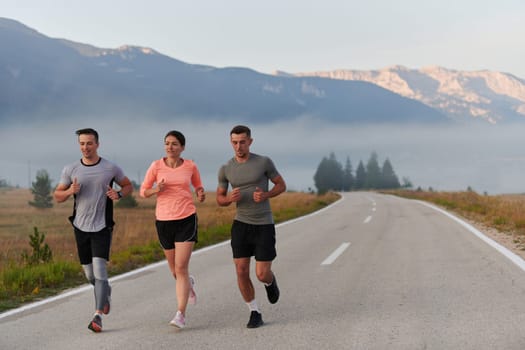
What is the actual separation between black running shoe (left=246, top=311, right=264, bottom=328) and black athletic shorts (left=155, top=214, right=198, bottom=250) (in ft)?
3.11

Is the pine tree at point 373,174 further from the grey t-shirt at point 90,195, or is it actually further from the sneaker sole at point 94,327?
the sneaker sole at point 94,327

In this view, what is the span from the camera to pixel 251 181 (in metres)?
5.54

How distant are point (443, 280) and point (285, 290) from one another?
226cm

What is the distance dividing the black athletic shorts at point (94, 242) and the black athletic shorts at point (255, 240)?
1.29 m

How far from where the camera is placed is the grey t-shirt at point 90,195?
573 centimetres

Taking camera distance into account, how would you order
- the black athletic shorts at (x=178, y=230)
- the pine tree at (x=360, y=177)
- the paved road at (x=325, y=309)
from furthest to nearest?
the pine tree at (x=360, y=177) → the black athletic shorts at (x=178, y=230) → the paved road at (x=325, y=309)

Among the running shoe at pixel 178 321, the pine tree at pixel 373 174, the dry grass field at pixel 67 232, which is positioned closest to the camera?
the running shoe at pixel 178 321

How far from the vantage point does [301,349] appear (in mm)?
4734

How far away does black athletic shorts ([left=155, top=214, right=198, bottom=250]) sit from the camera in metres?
5.66

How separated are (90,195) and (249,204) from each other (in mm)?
1601

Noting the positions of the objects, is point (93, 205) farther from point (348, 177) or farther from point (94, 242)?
point (348, 177)

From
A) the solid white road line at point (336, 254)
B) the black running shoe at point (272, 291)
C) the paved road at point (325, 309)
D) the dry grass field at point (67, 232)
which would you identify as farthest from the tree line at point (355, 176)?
the black running shoe at point (272, 291)

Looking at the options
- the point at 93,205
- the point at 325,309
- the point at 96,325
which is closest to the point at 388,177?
the point at 325,309

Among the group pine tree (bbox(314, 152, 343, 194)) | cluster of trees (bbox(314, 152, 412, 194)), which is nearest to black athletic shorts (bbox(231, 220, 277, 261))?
cluster of trees (bbox(314, 152, 412, 194))
